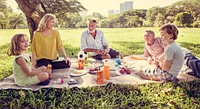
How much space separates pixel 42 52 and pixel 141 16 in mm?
7870

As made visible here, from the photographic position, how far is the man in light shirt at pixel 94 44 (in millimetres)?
4227

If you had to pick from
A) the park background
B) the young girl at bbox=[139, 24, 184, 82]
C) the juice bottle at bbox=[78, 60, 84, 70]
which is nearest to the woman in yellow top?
the juice bottle at bbox=[78, 60, 84, 70]

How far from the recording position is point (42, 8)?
6.48 metres

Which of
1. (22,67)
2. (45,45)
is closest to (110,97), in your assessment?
(22,67)

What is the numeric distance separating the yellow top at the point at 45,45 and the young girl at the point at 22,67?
62 centimetres

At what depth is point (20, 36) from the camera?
276 centimetres

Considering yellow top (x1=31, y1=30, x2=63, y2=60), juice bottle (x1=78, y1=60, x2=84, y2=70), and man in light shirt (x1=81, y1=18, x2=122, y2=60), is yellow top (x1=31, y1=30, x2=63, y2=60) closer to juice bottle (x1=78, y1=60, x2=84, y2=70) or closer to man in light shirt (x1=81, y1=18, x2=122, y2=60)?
juice bottle (x1=78, y1=60, x2=84, y2=70)

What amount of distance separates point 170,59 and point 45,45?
70.3 inches

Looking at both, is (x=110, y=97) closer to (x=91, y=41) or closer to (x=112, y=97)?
(x=112, y=97)

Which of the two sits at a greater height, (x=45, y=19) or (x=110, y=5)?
(x=110, y=5)

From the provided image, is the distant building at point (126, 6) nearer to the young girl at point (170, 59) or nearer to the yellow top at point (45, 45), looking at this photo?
the yellow top at point (45, 45)

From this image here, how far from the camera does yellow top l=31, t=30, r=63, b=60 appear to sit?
3.43 metres

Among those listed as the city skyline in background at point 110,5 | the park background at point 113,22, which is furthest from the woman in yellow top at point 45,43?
the city skyline in background at point 110,5

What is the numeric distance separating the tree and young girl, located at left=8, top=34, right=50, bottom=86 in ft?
11.9
